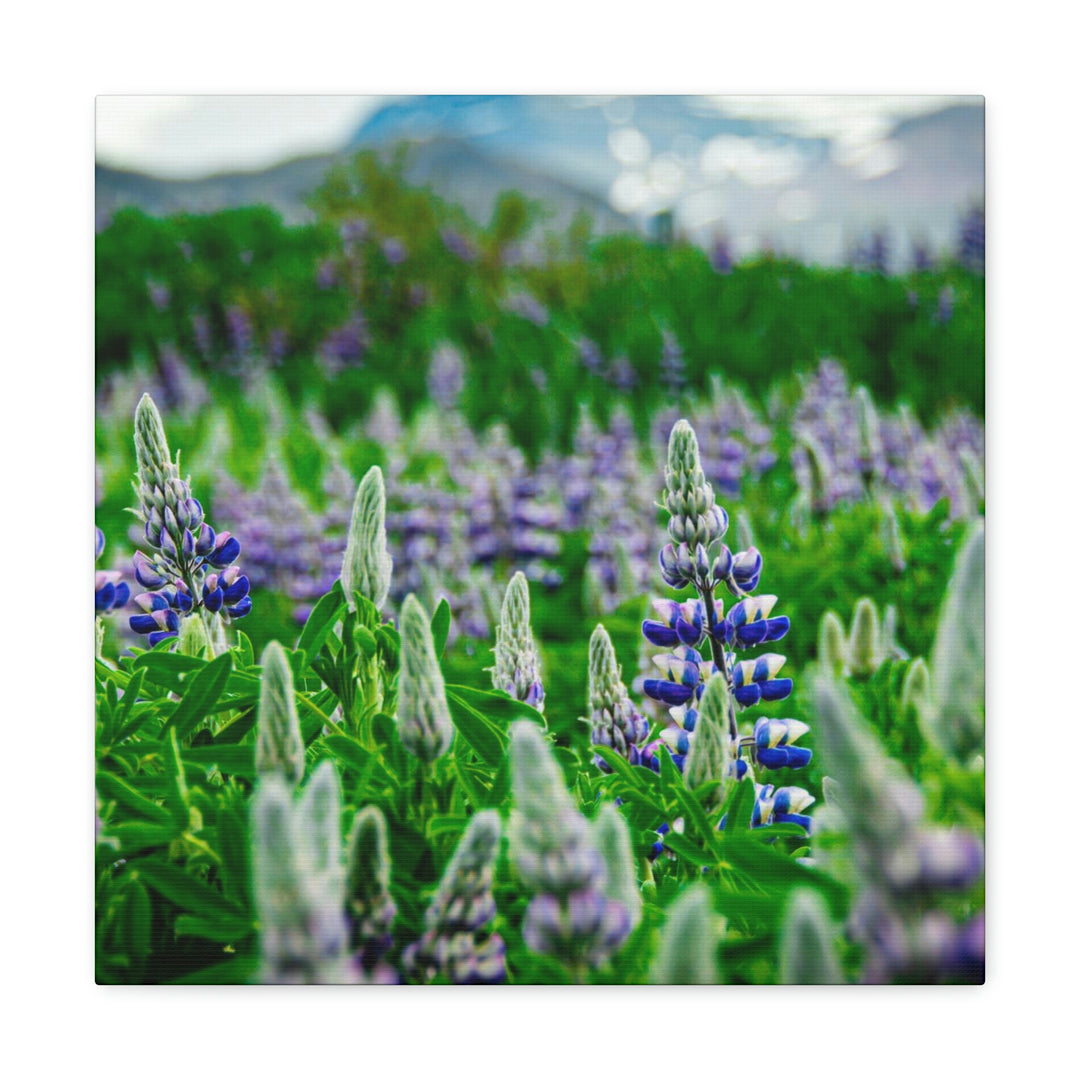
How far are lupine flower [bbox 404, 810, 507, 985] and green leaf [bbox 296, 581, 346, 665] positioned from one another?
0.50 meters

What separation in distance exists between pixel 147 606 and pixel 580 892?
117cm

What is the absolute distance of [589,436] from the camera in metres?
3.35

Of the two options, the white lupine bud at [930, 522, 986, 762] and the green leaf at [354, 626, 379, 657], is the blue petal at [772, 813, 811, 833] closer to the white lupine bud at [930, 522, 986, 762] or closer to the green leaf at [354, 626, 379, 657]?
the white lupine bud at [930, 522, 986, 762]

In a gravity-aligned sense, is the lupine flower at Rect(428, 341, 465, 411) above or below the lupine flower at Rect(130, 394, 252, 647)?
above

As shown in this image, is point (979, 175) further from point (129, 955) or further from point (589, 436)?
point (129, 955)

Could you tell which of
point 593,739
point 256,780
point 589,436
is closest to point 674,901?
point 593,739

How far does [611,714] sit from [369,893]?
61cm

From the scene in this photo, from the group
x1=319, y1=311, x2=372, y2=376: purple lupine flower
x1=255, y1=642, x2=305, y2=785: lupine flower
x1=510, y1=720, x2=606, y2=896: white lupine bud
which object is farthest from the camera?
x1=319, y1=311, x2=372, y2=376: purple lupine flower

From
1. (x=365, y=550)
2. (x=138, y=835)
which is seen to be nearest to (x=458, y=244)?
(x=365, y=550)

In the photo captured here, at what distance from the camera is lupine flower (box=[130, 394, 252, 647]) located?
2303 millimetres

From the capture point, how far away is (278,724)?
205cm

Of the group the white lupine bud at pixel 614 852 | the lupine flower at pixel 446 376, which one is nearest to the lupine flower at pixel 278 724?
the white lupine bud at pixel 614 852

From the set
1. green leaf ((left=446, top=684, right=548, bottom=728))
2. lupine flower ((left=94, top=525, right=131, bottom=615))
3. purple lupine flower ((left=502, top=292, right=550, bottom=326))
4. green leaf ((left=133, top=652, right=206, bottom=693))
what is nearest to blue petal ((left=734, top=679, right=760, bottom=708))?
green leaf ((left=446, top=684, right=548, bottom=728))

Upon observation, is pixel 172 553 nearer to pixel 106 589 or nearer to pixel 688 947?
pixel 106 589
